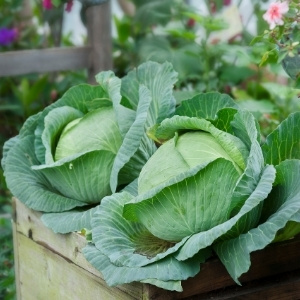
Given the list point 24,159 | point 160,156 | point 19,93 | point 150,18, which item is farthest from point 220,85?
point 160,156

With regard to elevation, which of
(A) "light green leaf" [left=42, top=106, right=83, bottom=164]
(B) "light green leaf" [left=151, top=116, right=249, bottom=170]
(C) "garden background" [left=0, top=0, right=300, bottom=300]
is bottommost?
(C) "garden background" [left=0, top=0, right=300, bottom=300]

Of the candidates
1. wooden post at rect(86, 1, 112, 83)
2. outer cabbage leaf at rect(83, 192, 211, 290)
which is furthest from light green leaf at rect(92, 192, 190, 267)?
wooden post at rect(86, 1, 112, 83)

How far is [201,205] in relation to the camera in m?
1.44

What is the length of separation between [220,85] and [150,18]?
1.83 ft

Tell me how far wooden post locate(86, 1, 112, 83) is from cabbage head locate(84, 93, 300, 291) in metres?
2.10

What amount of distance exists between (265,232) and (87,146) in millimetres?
601

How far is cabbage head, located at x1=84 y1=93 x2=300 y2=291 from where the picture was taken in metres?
1.39

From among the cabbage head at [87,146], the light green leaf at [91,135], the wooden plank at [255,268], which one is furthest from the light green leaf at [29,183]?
the wooden plank at [255,268]

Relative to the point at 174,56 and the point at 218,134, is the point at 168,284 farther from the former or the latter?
Answer: the point at 174,56

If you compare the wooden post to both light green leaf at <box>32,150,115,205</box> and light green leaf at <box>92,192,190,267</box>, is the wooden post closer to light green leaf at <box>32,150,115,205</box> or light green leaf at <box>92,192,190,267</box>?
light green leaf at <box>32,150,115,205</box>

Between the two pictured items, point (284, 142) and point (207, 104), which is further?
point (207, 104)

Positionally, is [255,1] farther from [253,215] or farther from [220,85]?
[253,215]

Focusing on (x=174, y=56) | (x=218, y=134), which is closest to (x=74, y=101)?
(x=218, y=134)

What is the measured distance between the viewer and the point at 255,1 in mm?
3820
